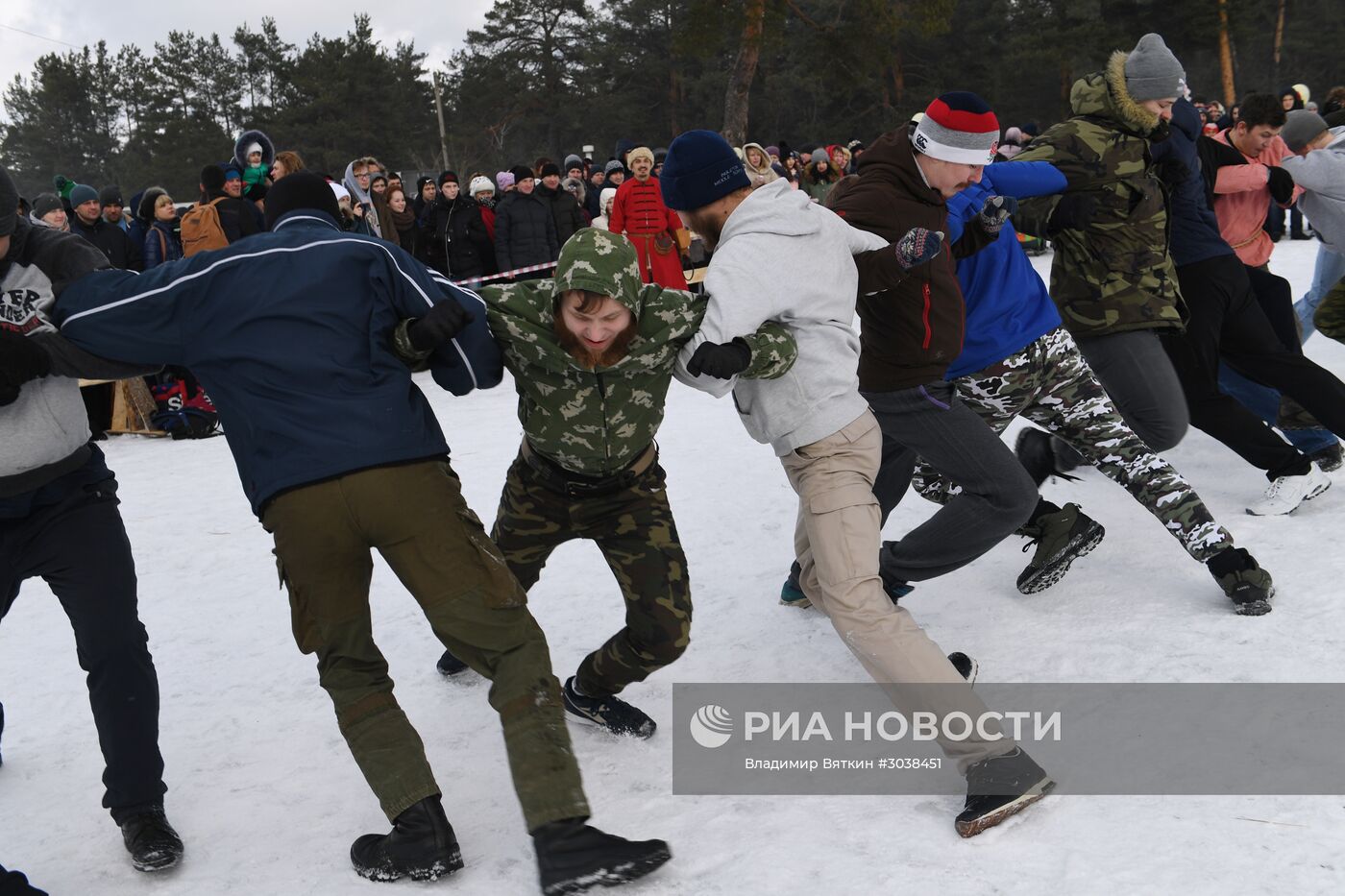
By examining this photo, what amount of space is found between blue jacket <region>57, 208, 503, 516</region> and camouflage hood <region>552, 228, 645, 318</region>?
0.34 m

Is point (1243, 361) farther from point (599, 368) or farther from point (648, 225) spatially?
point (648, 225)

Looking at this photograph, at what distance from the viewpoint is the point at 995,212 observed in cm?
356

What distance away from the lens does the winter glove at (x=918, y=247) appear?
3045 millimetres

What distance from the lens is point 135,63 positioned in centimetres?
5141

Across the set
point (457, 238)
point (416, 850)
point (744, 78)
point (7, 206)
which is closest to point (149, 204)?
point (457, 238)

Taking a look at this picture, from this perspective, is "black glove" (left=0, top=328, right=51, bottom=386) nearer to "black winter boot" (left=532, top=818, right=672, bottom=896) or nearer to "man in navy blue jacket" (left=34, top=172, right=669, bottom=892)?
"man in navy blue jacket" (left=34, top=172, right=669, bottom=892)

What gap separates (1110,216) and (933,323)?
1.25 metres

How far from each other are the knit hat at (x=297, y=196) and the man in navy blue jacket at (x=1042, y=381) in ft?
6.67

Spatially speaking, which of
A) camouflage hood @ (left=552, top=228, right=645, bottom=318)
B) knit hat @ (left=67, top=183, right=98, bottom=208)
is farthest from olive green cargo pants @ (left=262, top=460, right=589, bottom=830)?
knit hat @ (left=67, top=183, right=98, bottom=208)

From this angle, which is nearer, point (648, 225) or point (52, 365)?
point (52, 365)

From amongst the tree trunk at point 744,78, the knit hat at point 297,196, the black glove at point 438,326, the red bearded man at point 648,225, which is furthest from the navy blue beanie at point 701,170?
the tree trunk at point 744,78

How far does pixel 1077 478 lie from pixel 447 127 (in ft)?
140

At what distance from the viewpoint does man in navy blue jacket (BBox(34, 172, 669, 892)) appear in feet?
8.63

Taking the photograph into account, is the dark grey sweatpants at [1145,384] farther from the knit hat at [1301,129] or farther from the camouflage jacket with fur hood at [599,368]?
the camouflage jacket with fur hood at [599,368]
